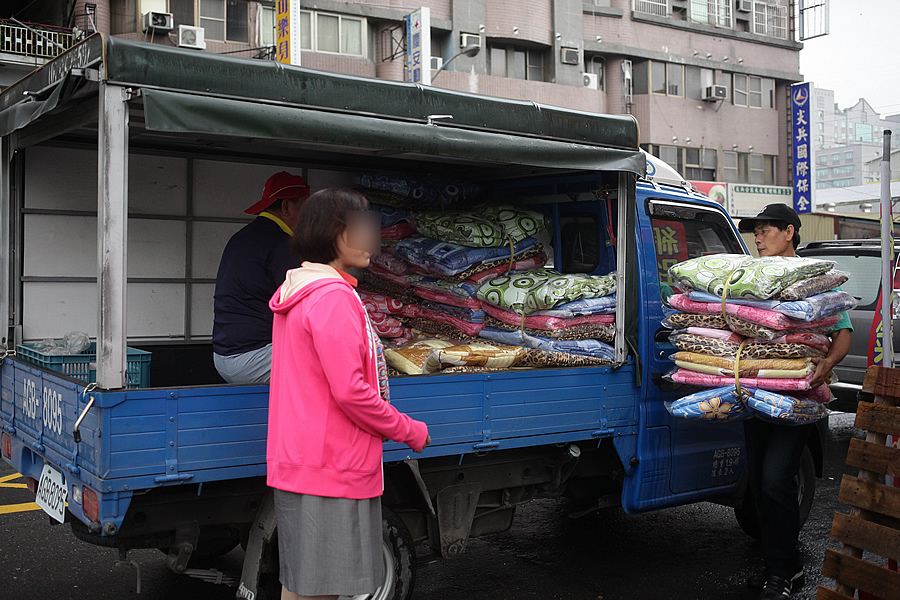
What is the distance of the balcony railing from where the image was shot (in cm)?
1705

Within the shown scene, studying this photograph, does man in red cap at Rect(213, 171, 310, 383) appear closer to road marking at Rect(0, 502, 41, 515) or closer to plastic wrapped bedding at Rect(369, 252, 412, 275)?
plastic wrapped bedding at Rect(369, 252, 412, 275)

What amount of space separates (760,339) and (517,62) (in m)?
20.9

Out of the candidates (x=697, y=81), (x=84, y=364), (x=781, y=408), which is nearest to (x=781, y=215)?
(x=781, y=408)

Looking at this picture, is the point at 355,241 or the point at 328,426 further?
the point at 355,241

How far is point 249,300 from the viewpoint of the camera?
4.10 metres

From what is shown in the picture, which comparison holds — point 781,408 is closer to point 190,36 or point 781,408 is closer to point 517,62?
point 190,36

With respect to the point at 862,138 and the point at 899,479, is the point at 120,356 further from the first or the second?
the point at 862,138

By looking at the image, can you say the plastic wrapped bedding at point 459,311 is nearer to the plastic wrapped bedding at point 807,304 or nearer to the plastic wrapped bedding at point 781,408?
the plastic wrapped bedding at point 807,304

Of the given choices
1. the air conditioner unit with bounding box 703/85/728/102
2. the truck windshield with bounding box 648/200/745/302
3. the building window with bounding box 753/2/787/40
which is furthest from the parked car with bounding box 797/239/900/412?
the building window with bounding box 753/2/787/40

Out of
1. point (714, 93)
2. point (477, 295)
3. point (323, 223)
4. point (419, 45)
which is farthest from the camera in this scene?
point (714, 93)

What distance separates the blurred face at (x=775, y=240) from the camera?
4.81 metres

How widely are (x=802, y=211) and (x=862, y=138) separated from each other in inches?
3770

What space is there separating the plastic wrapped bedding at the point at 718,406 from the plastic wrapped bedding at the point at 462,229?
1.55 metres

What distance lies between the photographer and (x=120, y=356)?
3.23m
